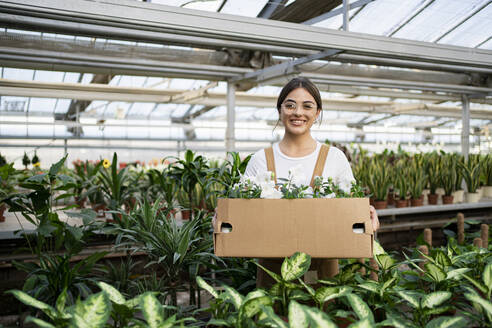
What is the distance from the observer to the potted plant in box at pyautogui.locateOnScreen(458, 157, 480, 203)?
4.97m

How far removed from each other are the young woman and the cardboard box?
354 millimetres

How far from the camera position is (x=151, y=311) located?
1083mm

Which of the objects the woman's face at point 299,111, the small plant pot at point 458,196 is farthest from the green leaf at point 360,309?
the small plant pot at point 458,196

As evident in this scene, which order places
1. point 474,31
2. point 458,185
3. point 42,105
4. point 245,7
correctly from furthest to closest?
point 42,105, point 458,185, point 474,31, point 245,7

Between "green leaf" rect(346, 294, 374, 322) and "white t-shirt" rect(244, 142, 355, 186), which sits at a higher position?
"white t-shirt" rect(244, 142, 355, 186)

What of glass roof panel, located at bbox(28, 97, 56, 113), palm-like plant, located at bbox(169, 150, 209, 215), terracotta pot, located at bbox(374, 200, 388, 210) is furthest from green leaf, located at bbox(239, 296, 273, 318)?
glass roof panel, located at bbox(28, 97, 56, 113)

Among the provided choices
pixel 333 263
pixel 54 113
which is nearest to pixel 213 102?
pixel 54 113

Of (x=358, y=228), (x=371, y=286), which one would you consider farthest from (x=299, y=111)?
(x=371, y=286)

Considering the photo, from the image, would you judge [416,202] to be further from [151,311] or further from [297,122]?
[151,311]

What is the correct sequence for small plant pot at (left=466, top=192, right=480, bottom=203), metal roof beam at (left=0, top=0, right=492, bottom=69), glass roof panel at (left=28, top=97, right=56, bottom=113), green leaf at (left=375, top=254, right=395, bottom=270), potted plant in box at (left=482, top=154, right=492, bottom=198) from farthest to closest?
glass roof panel at (left=28, top=97, right=56, bottom=113), potted plant in box at (left=482, top=154, right=492, bottom=198), small plant pot at (left=466, top=192, right=480, bottom=203), metal roof beam at (left=0, top=0, right=492, bottom=69), green leaf at (left=375, top=254, right=395, bottom=270)

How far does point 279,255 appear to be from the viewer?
126 centimetres

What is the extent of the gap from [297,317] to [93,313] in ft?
1.65

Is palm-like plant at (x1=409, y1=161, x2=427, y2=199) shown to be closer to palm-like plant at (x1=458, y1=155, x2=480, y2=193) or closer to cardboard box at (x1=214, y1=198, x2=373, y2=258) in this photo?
palm-like plant at (x1=458, y1=155, x2=480, y2=193)

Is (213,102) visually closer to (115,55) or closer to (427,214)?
(115,55)
